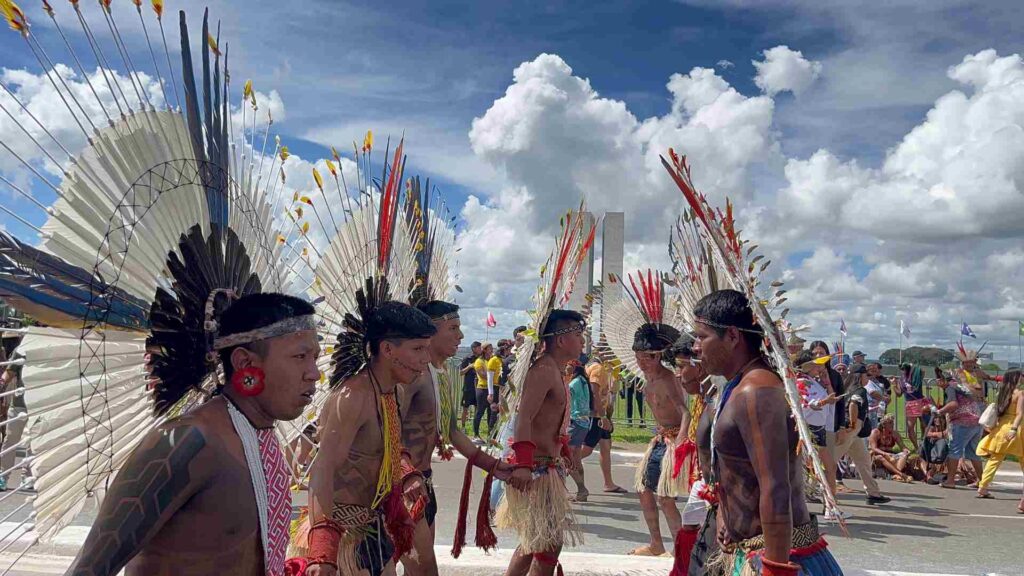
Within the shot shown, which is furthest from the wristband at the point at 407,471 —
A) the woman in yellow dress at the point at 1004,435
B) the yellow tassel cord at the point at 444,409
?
the woman in yellow dress at the point at 1004,435

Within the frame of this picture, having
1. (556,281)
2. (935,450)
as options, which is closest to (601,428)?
(556,281)

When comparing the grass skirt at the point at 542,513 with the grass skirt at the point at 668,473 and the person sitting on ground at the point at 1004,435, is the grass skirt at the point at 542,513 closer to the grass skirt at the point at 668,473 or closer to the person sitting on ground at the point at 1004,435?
the grass skirt at the point at 668,473

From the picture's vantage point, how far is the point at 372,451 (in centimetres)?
354

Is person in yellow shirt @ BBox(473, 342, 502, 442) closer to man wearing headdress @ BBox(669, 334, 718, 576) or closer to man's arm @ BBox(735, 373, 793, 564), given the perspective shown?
man wearing headdress @ BBox(669, 334, 718, 576)

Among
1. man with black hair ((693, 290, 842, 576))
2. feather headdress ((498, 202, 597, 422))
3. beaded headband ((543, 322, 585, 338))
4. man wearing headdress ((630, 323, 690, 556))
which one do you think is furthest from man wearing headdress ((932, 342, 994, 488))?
man with black hair ((693, 290, 842, 576))

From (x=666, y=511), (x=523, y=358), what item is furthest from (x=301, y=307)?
(x=666, y=511)

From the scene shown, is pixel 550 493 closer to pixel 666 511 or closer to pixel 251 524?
pixel 666 511

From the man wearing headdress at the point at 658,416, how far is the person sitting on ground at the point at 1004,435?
18.9 ft

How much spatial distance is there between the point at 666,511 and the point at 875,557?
201cm

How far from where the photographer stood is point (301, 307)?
2.30 metres

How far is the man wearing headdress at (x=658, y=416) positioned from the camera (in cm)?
641

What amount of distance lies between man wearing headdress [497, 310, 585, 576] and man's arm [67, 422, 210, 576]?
10.2 feet

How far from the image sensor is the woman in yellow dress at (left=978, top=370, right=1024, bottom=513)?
985cm

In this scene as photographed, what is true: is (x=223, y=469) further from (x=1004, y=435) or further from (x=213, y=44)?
(x=1004, y=435)
